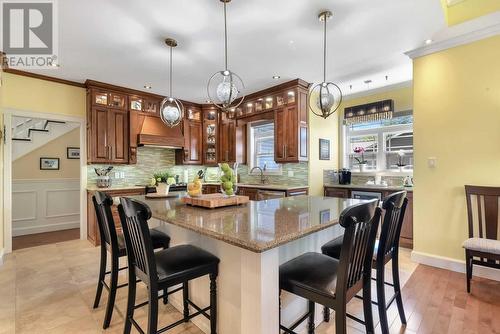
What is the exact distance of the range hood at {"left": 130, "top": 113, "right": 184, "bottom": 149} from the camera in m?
4.65

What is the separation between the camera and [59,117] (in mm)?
4094

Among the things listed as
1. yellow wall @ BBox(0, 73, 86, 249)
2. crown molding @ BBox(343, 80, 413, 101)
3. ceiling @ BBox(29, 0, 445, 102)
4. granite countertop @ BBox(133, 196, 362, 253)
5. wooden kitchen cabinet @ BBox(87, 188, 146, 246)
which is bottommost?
wooden kitchen cabinet @ BBox(87, 188, 146, 246)

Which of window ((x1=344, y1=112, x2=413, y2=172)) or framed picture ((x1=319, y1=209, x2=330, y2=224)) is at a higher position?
window ((x1=344, y1=112, x2=413, y2=172))

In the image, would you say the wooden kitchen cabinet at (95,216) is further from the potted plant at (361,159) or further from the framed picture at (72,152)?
the potted plant at (361,159)

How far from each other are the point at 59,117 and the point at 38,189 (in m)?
1.72

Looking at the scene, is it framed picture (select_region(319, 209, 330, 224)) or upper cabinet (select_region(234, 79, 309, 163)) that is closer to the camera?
framed picture (select_region(319, 209, 330, 224))

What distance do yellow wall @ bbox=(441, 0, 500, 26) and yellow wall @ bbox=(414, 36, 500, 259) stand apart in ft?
0.98

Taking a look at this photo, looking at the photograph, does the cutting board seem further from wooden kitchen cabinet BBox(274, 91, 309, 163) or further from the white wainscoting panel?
the white wainscoting panel

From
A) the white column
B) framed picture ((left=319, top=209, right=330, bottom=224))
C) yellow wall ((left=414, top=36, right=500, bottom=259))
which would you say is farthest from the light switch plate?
the white column

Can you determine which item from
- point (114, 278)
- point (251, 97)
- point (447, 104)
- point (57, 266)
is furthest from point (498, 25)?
point (57, 266)

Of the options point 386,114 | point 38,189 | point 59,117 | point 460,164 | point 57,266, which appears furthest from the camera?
point 38,189

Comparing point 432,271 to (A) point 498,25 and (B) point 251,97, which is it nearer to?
(A) point 498,25

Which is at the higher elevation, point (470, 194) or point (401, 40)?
point (401, 40)

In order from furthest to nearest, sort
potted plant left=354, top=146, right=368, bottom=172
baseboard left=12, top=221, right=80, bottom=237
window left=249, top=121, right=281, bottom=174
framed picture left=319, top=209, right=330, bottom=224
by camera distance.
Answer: window left=249, top=121, right=281, bottom=174 → potted plant left=354, top=146, right=368, bottom=172 → baseboard left=12, top=221, right=80, bottom=237 → framed picture left=319, top=209, right=330, bottom=224
